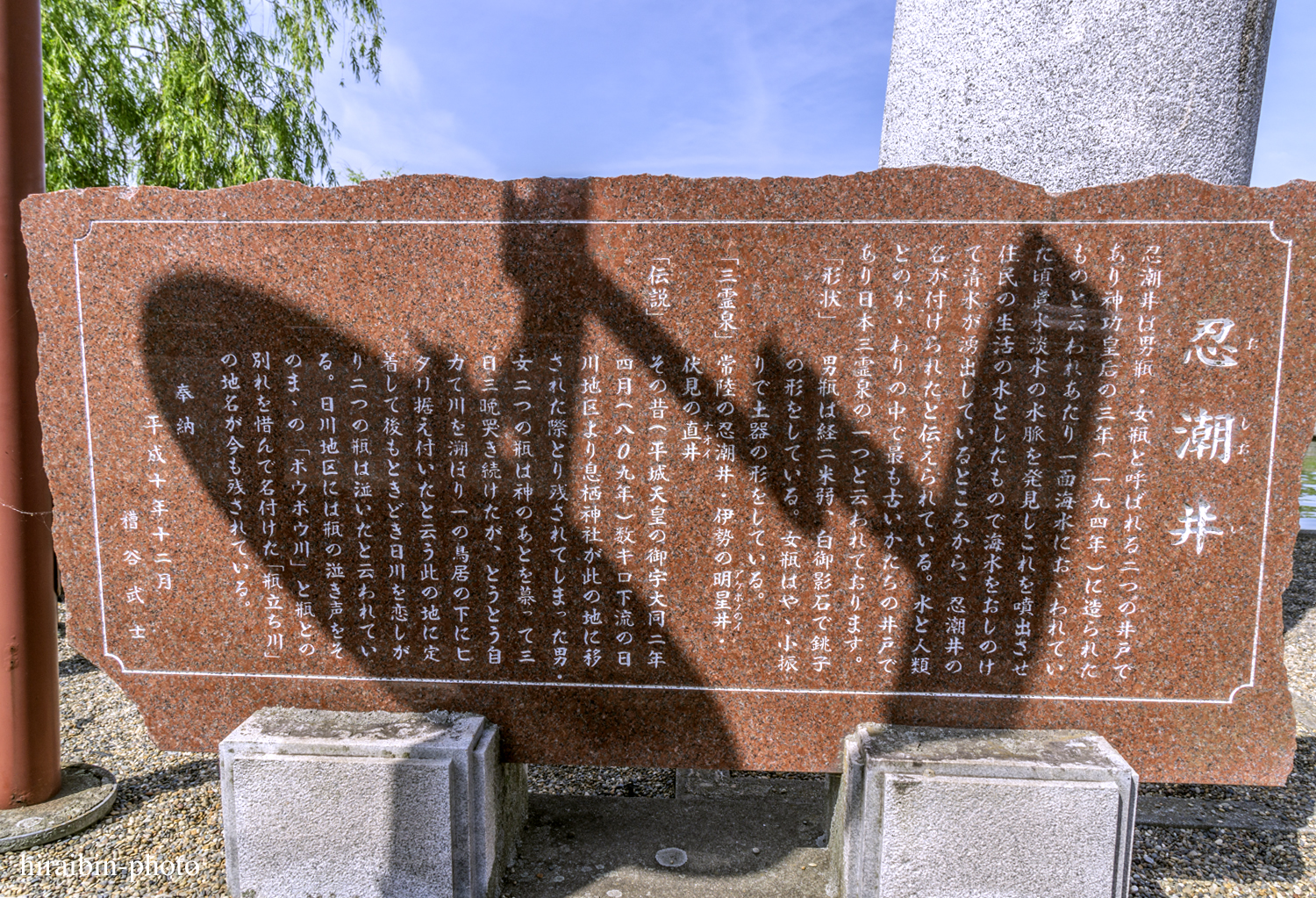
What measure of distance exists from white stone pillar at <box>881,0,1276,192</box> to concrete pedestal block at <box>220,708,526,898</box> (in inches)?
149

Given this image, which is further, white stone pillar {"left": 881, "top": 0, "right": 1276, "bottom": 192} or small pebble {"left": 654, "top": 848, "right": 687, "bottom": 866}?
white stone pillar {"left": 881, "top": 0, "right": 1276, "bottom": 192}

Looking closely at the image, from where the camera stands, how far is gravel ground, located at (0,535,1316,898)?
9.24ft

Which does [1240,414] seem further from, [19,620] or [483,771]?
[19,620]

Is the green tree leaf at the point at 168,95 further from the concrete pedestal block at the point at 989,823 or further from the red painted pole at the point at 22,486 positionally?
the concrete pedestal block at the point at 989,823

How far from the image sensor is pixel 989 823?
2439 mm

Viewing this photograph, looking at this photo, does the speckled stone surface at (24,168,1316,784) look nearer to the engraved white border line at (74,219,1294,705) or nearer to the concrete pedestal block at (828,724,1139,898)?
the engraved white border line at (74,219,1294,705)

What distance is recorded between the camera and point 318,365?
107 inches

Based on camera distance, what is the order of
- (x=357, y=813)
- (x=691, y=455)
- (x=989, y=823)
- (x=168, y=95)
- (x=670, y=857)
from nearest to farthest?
(x=989, y=823)
(x=357, y=813)
(x=691, y=455)
(x=670, y=857)
(x=168, y=95)

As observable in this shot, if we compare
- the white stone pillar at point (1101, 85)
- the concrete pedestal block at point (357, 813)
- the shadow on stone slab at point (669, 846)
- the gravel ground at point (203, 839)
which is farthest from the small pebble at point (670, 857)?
the white stone pillar at point (1101, 85)

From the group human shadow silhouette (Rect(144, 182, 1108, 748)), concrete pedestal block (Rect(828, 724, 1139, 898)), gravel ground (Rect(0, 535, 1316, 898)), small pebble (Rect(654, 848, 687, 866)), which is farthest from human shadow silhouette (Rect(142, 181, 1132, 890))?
gravel ground (Rect(0, 535, 1316, 898))

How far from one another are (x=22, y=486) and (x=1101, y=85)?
5288mm

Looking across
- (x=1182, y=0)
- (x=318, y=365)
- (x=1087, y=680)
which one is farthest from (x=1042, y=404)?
(x=318, y=365)

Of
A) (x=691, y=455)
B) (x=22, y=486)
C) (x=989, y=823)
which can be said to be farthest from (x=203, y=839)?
(x=989, y=823)

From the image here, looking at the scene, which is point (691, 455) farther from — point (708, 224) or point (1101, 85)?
point (1101, 85)
